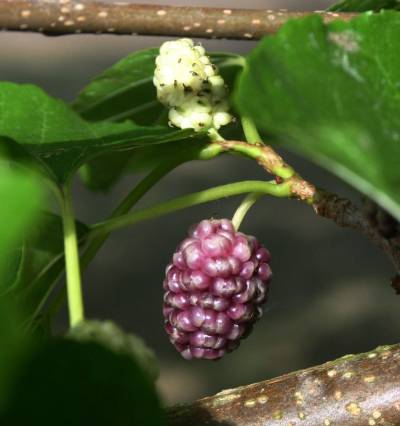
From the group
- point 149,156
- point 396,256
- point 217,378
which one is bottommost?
point 217,378

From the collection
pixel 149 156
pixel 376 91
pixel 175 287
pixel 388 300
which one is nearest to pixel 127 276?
pixel 388 300

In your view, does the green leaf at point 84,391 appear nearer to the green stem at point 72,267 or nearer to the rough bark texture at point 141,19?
the green stem at point 72,267

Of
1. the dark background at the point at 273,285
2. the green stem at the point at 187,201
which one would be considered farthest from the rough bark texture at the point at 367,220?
the dark background at the point at 273,285

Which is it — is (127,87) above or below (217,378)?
above

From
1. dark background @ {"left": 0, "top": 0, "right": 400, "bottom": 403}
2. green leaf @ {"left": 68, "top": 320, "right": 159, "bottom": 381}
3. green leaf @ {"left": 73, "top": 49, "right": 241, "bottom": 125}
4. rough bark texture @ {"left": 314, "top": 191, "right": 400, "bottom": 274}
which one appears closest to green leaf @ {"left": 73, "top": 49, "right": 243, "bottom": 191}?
green leaf @ {"left": 73, "top": 49, "right": 241, "bottom": 125}

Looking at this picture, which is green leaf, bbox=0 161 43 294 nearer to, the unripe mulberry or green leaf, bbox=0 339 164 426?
green leaf, bbox=0 339 164 426

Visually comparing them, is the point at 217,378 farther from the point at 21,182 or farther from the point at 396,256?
the point at 21,182

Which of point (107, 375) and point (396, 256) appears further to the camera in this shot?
point (396, 256)

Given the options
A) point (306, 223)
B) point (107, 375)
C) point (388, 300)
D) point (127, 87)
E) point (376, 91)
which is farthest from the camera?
point (306, 223)
